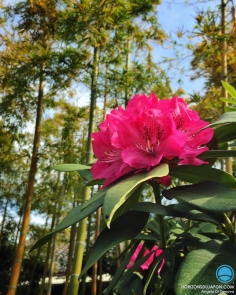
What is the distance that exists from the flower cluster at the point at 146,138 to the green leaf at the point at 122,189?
25 millimetres

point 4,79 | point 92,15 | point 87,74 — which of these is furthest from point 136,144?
point 4,79

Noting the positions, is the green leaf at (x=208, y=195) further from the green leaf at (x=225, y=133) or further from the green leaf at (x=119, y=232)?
the green leaf at (x=225, y=133)

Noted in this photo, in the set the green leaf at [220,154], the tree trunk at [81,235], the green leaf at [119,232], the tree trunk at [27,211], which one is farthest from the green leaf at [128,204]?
the tree trunk at [27,211]

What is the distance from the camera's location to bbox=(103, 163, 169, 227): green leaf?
452mm

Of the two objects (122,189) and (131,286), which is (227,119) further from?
(131,286)

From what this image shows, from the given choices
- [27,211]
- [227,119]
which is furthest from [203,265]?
[27,211]

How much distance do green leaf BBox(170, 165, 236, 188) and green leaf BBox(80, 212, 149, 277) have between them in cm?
10

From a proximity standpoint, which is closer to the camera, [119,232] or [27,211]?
[119,232]

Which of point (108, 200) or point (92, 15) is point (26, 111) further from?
point (108, 200)

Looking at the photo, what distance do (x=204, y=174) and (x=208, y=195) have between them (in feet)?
0.22

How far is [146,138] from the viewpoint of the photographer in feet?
1.97

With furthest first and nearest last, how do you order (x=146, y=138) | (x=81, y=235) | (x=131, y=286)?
(x=81, y=235), (x=131, y=286), (x=146, y=138)

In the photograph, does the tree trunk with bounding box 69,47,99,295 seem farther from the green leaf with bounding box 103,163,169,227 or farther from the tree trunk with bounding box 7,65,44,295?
the green leaf with bounding box 103,163,169,227

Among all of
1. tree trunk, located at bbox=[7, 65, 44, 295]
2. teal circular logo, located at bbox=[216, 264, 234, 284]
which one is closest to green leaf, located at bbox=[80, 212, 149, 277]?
teal circular logo, located at bbox=[216, 264, 234, 284]
